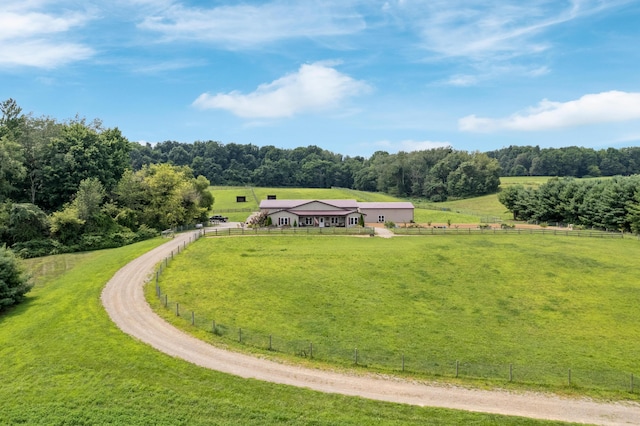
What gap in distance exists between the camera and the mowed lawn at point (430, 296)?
1055 inches

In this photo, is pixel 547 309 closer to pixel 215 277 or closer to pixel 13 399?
pixel 215 277

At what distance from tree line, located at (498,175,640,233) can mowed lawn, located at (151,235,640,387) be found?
491 inches

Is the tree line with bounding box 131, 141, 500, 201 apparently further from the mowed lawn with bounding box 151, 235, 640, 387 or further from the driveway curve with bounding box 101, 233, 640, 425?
the driveway curve with bounding box 101, 233, 640, 425

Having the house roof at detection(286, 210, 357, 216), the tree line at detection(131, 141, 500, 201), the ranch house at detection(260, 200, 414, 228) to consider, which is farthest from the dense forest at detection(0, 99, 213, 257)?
the tree line at detection(131, 141, 500, 201)

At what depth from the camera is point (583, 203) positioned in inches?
2699

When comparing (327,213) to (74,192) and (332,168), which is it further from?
(332,168)

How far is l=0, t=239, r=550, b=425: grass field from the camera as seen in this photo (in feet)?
58.6

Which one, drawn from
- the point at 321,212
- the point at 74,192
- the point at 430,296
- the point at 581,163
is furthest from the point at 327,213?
the point at 581,163

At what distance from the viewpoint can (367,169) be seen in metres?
153

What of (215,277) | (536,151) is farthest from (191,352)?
(536,151)

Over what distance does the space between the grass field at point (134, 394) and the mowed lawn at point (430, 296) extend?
17.1 ft

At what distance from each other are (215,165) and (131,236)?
363ft

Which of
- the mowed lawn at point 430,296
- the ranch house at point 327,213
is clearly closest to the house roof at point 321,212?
the ranch house at point 327,213

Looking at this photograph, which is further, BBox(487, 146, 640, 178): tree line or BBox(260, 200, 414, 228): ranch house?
BBox(487, 146, 640, 178): tree line
